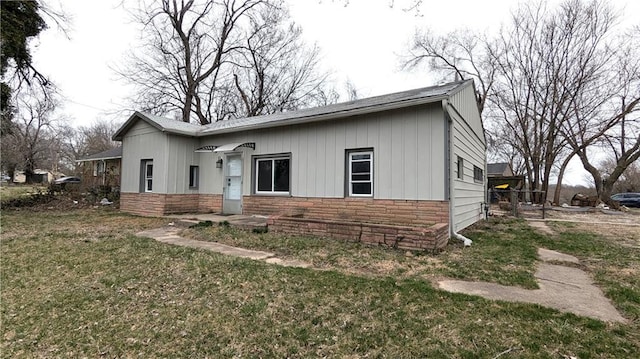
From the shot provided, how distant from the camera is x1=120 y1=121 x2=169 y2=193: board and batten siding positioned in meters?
11.0

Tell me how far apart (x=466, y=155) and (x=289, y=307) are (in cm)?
731

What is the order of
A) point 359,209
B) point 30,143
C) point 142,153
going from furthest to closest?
point 30,143 < point 142,153 < point 359,209

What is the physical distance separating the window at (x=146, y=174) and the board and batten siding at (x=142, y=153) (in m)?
0.12

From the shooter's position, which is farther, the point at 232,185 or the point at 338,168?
the point at 232,185

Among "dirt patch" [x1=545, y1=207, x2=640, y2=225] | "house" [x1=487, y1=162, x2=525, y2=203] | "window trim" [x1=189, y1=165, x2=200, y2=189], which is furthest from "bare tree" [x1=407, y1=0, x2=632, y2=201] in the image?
"window trim" [x1=189, y1=165, x2=200, y2=189]

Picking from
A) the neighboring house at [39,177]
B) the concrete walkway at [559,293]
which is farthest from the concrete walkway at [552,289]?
the neighboring house at [39,177]

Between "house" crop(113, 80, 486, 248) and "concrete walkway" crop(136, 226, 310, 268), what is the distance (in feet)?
5.24

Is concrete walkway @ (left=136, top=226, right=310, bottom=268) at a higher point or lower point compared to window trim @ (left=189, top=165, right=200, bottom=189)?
lower

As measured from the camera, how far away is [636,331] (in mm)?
2748

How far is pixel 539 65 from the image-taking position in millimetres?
21031

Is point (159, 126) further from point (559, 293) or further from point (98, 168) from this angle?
A: point (98, 168)

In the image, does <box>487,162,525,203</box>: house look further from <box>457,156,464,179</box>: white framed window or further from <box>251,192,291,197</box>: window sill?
<box>251,192,291,197</box>: window sill

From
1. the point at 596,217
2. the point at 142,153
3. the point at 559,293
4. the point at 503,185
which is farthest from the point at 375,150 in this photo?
the point at 503,185

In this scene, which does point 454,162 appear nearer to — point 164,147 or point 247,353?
point 247,353
